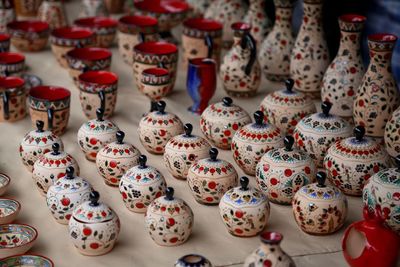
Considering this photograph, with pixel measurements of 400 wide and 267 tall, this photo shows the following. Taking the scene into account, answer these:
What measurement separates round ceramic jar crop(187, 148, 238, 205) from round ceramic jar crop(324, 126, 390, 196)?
0.29m

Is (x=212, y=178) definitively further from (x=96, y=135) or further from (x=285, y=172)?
(x=96, y=135)

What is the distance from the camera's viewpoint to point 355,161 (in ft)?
7.25

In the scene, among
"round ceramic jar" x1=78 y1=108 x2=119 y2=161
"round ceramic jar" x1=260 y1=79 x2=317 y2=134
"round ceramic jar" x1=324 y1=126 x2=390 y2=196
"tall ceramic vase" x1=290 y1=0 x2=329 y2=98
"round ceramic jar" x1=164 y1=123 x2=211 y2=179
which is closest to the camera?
"round ceramic jar" x1=324 y1=126 x2=390 y2=196

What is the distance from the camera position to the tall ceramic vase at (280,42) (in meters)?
3.06

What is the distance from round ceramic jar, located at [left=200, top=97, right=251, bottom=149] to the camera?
8.21 ft

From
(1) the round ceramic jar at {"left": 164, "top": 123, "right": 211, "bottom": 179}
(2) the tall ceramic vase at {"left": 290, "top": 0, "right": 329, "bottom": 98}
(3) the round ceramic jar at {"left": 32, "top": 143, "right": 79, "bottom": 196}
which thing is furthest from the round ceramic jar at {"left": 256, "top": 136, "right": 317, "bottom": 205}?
(2) the tall ceramic vase at {"left": 290, "top": 0, "right": 329, "bottom": 98}

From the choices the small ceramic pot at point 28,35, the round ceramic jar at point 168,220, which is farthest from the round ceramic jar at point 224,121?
the small ceramic pot at point 28,35

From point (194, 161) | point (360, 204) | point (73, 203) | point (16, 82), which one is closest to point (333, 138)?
point (360, 204)

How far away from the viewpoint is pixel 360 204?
2.25 meters

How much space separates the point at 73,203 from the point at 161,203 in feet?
0.81

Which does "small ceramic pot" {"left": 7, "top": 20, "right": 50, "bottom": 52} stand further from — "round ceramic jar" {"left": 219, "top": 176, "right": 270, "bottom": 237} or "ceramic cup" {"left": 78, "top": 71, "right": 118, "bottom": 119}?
"round ceramic jar" {"left": 219, "top": 176, "right": 270, "bottom": 237}

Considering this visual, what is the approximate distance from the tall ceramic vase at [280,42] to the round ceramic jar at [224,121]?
0.60 m

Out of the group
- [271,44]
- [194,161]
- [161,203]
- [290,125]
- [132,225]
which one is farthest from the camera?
[271,44]

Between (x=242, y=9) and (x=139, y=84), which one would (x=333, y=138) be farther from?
(x=242, y=9)
